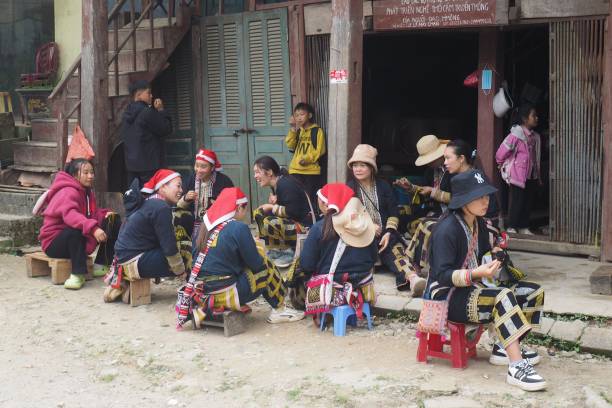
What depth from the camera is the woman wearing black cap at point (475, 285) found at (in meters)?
5.29

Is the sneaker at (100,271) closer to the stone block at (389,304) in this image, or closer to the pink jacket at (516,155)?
the stone block at (389,304)

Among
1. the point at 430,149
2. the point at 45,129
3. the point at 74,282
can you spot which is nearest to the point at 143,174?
the point at 45,129

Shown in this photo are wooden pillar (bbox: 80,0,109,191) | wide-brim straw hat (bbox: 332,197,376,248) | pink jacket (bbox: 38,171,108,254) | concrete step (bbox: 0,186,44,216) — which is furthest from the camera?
concrete step (bbox: 0,186,44,216)

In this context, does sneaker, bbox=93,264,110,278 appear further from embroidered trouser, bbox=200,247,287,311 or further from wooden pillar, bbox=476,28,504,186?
wooden pillar, bbox=476,28,504,186

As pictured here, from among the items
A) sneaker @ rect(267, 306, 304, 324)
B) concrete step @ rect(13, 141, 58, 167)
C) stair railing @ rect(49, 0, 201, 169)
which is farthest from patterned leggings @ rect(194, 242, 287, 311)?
concrete step @ rect(13, 141, 58, 167)

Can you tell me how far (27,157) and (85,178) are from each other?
11.0 feet

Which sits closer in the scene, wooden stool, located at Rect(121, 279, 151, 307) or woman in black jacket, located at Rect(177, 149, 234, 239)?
wooden stool, located at Rect(121, 279, 151, 307)

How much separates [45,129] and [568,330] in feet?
26.4

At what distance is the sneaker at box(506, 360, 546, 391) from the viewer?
5230 mm

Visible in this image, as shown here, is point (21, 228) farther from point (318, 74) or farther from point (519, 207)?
point (519, 207)

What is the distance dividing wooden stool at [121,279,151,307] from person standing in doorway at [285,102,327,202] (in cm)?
249

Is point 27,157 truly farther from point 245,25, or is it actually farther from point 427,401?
point 427,401

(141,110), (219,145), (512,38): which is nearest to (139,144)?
(141,110)

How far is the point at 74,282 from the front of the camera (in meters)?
8.55
